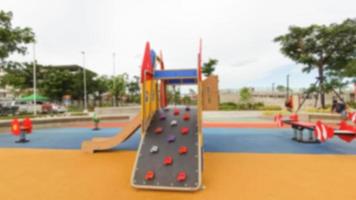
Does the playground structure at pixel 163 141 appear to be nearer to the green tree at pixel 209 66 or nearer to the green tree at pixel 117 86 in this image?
the green tree at pixel 209 66

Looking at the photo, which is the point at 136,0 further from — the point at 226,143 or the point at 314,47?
the point at 314,47

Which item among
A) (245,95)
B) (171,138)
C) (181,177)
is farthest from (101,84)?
(181,177)

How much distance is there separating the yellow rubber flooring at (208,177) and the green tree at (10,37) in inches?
398

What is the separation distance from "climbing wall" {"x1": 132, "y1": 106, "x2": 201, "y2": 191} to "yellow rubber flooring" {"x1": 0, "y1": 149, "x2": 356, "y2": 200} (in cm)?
22

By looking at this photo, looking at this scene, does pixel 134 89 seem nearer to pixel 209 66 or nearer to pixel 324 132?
pixel 209 66

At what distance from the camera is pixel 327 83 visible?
92.0 feet

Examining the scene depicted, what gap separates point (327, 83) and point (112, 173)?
2867 cm

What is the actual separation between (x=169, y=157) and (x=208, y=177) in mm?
933

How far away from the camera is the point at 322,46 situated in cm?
2816

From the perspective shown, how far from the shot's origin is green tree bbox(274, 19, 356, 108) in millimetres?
27328

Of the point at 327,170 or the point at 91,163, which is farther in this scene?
the point at 91,163

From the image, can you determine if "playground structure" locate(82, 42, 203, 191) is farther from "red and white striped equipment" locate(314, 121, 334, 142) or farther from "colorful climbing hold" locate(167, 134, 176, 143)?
"red and white striped equipment" locate(314, 121, 334, 142)

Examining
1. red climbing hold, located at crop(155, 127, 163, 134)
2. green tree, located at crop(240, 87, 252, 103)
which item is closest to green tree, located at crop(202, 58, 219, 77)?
green tree, located at crop(240, 87, 252, 103)

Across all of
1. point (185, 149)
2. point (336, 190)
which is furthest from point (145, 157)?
point (336, 190)
